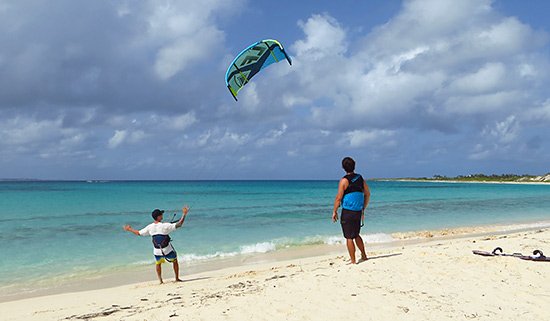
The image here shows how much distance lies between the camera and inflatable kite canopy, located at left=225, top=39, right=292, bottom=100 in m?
9.09

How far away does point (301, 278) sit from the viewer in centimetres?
639

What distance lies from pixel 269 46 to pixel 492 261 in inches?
231

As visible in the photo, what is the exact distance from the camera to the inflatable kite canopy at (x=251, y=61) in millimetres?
9094

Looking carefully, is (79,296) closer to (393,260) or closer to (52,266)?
(52,266)

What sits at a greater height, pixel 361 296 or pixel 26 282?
pixel 26 282

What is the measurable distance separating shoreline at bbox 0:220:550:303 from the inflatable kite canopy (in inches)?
161

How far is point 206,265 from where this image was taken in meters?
10.5

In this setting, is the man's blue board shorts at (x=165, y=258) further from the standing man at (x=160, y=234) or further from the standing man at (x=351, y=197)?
the standing man at (x=351, y=197)

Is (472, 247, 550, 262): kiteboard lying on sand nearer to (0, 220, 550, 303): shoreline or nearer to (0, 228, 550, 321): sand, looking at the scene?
(0, 228, 550, 321): sand

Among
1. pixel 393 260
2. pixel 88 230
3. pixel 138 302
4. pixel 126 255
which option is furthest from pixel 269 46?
pixel 88 230

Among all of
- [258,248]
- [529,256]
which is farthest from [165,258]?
[529,256]

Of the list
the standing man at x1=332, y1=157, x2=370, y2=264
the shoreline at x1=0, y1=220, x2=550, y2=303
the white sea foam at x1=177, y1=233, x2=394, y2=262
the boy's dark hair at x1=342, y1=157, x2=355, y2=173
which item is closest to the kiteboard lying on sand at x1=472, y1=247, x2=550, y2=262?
the standing man at x1=332, y1=157, x2=370, y2=264

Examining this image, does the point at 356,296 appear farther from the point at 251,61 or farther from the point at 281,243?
the point at 281,243

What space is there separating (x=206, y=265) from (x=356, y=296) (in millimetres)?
5690
